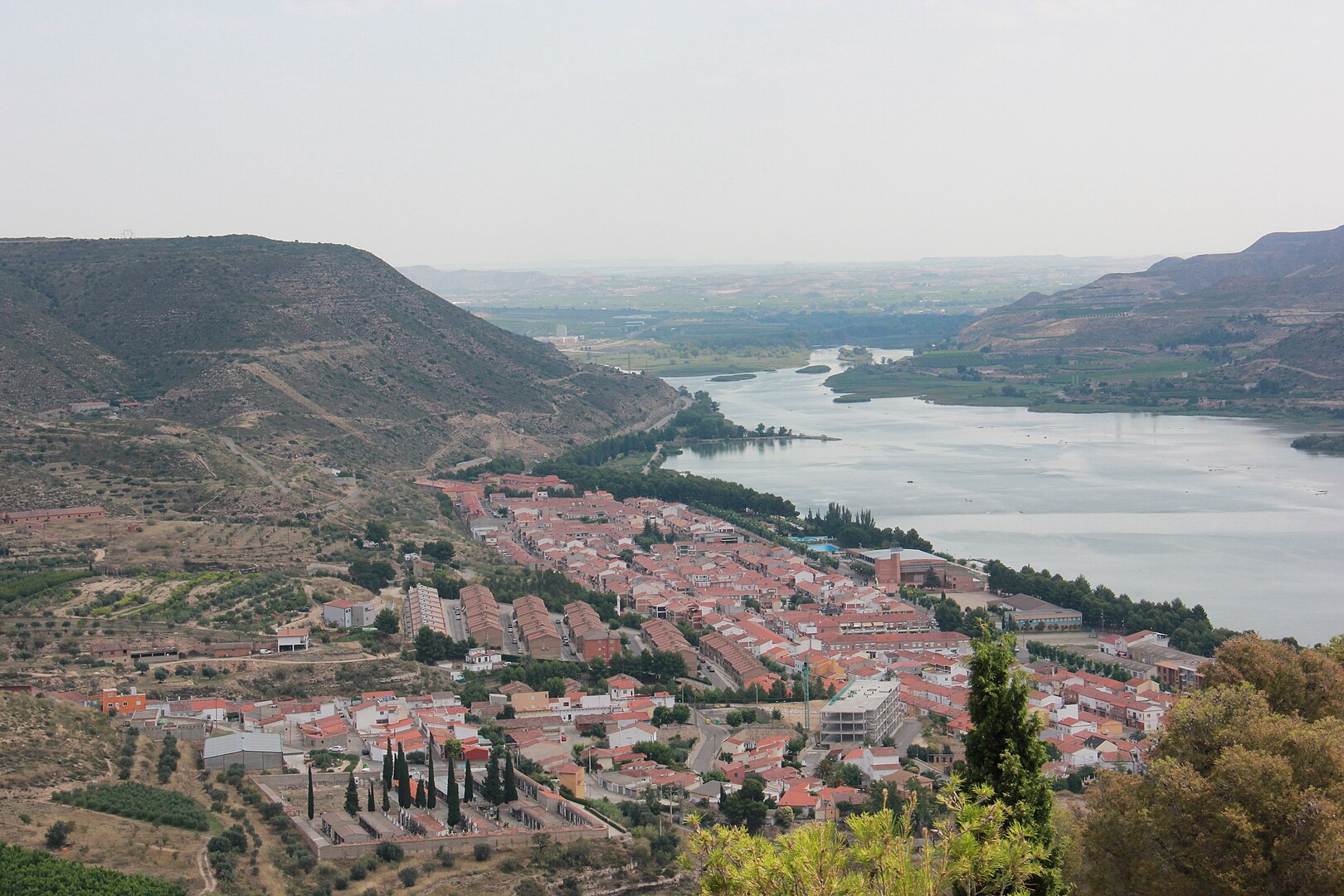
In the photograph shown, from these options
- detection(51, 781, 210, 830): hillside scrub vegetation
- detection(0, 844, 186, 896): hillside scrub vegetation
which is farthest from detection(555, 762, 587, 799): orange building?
detection(0, 844, 186, 896): hillside scrub vegetation

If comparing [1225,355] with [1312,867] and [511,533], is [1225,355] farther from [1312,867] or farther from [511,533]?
[1312,867]

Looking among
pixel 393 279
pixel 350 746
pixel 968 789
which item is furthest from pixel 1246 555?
pixel 393 279

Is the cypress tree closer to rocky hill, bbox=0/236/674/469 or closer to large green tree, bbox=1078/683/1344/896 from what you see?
large green tree, bbox=1078/683/1344/896

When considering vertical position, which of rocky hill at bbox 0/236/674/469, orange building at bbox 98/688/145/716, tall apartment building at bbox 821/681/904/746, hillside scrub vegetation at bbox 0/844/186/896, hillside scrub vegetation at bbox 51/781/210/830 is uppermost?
rocky hill at bbox 0/236/674/469

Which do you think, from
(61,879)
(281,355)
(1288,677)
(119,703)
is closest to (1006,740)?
(1288,677)

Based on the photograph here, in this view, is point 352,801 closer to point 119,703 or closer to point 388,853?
point 388,853

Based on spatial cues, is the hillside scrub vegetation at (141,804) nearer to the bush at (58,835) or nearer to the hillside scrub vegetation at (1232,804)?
the bush at (58,835)
